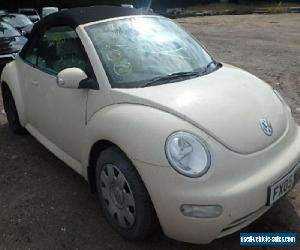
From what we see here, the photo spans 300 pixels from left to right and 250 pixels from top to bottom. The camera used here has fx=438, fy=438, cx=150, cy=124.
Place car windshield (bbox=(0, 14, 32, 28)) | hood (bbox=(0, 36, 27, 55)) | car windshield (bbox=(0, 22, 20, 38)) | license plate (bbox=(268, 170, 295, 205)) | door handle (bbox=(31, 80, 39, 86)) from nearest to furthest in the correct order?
license plate (bbox=(268, 170, 295, 205)) < door handle (bbox=(31, 80, 39, 86)) < hood (bbox=(0, 36, 27, 55)) < car windshield (bbox=(0, 22, 20, 38)) < car windshield (bbox=(0, 14, 32, 28))

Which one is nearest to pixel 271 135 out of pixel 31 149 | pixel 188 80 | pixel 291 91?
pixel 188 80

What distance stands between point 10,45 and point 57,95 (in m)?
6.46

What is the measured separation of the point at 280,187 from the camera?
294cm

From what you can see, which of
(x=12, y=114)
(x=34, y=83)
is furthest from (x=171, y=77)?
(x=12, y=114)

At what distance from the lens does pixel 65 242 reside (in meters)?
3.28

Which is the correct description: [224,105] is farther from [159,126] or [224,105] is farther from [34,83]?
[34,83]

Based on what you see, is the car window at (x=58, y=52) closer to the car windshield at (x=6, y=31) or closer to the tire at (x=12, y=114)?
the tire at (x=12, y=114)

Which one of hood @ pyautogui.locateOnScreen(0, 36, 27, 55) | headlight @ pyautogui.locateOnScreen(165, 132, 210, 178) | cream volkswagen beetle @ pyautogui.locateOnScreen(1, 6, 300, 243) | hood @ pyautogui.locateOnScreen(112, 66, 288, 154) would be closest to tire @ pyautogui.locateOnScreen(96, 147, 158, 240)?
cream volkswagen beetle @ pyautogui.locateOnScreen(1, 6, 300, 243)

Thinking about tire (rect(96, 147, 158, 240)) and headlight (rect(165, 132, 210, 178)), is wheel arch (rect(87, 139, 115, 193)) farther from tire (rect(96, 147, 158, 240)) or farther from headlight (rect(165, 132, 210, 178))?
headlight (rect(165, 132, 210, 178))

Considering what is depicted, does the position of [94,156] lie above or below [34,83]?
below

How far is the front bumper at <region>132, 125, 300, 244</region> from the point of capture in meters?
2.69

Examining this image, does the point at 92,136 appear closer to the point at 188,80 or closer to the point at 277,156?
the point at 188,80

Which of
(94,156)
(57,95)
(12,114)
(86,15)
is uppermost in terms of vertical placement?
(86,15)

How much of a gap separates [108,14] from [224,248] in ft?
7.32
